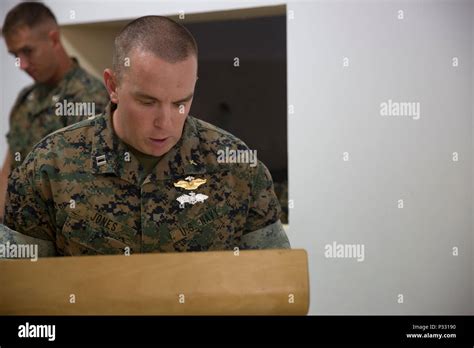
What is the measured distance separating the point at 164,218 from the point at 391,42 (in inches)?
45.1

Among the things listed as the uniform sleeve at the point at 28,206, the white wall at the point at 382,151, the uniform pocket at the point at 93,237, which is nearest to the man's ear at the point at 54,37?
the white wall at the point at 382,151

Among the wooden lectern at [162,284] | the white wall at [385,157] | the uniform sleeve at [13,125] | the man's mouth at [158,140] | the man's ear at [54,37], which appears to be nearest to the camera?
the wooden lectern at [162,284]

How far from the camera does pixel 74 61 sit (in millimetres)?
2707

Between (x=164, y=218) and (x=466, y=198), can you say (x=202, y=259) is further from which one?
(x=466, y=198)

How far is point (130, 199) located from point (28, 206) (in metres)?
0.29

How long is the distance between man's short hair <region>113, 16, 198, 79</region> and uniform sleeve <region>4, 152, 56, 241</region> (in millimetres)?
398

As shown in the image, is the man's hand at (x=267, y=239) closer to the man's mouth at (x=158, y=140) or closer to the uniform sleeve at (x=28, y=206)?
the man's mouth at (x=158, y=140)

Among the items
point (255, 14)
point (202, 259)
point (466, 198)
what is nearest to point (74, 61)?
point (255, 14)

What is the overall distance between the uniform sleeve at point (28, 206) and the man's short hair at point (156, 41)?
0.40m

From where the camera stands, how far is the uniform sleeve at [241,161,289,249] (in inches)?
75.2

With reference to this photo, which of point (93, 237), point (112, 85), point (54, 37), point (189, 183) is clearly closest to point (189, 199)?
point (189, 183)

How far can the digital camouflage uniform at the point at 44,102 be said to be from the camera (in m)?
2.56
